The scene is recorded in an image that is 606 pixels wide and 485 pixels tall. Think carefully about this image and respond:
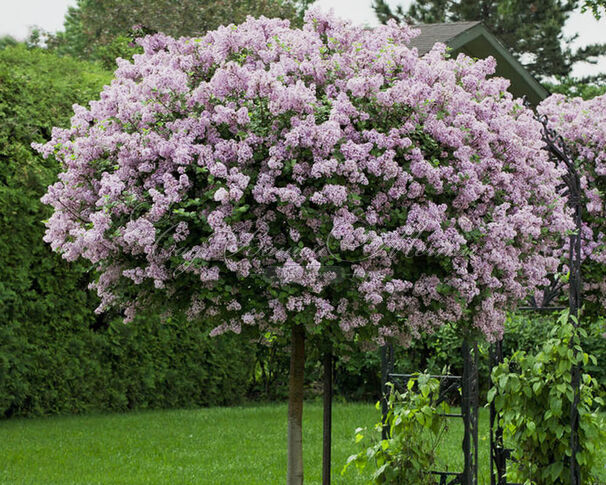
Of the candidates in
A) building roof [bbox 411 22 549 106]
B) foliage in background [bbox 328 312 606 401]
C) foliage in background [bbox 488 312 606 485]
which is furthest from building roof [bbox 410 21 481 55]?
foliage in background [bbox 488 312 606 485]

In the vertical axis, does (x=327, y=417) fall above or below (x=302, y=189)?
below

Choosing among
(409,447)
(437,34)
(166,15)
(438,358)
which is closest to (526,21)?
(166,15)

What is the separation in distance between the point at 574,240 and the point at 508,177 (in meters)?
1.63

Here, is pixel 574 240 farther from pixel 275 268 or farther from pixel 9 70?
pixel 9 70

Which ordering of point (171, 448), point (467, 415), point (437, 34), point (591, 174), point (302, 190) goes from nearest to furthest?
point (302, 190), point (467, 415), point (591, 174), point (171, 448), point (437, 34)

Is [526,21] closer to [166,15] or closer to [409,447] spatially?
[166,15]

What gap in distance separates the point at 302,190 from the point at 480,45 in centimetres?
1203

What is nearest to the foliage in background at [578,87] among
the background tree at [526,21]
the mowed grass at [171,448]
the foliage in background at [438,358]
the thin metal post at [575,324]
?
the background tree at [526,21]

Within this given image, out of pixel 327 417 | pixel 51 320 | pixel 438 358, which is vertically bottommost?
pixel 327 417

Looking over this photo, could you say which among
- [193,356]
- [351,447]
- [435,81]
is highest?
[435,81]

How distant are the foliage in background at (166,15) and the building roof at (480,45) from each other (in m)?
8.64

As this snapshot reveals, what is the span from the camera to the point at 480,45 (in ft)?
50.0

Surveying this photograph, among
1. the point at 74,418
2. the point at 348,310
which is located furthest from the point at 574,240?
the point at 74,418

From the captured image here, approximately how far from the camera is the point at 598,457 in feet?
18.9
